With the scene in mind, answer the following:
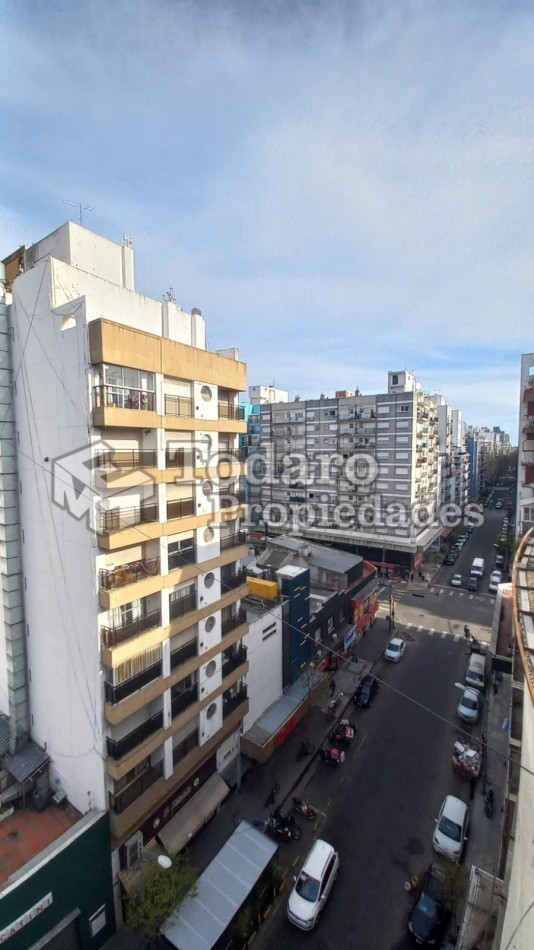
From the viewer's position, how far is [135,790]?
1340 centimetres

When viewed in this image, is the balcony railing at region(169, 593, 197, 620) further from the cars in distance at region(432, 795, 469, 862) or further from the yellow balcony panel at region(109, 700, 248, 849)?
the cars in distance at region(432, 795, 469, 862)

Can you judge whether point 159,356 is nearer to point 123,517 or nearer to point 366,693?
point 123,517

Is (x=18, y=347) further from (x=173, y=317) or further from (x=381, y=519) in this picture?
(x=381, y=519)

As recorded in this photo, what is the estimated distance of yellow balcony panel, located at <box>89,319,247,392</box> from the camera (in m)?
11.7

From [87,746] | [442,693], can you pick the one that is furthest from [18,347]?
[442,693]

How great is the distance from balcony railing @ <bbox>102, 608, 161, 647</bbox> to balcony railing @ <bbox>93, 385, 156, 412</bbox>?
6.62 meters

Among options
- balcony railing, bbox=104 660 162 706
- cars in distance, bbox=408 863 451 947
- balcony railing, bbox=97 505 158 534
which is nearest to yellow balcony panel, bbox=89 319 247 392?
balcony railing, bbox=97 505 158 534

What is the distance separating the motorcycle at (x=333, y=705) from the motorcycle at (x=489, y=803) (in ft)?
26.2

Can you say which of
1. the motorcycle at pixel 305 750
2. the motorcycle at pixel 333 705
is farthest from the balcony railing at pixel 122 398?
the motorcycle at pixel 333 705

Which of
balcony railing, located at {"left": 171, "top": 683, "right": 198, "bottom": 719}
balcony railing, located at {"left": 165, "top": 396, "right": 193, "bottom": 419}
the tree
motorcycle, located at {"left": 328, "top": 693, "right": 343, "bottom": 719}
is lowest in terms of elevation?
motorcycle, located at {"left": 328, "top": 693, "right": 343, "bottom": 719}

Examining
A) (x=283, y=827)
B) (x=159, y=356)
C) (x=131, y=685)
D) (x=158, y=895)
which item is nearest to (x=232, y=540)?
(x=131, y=685)

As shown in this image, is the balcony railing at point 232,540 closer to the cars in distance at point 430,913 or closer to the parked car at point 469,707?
the cars in distance at point 430,913

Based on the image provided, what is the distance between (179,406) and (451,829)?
1921cm

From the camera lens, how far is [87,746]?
13.3 metres
